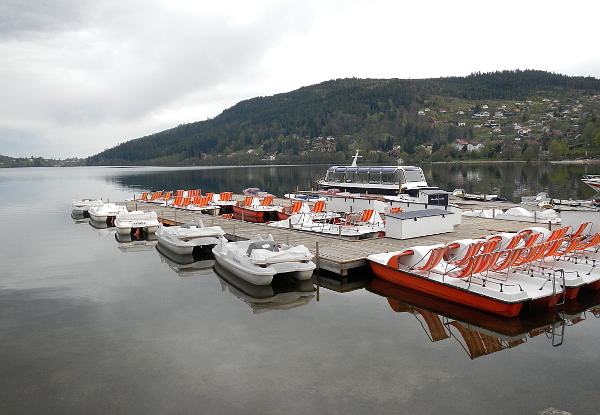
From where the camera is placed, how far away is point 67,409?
7.31m

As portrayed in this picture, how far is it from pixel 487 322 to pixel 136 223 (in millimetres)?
20201

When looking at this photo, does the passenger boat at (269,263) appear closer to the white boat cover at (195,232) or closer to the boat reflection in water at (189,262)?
the boat reflection in water at (189,262)

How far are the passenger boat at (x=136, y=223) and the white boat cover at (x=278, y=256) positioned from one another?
42.5 feet

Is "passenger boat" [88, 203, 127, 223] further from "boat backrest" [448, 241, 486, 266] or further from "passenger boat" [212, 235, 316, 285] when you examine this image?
"boat backrest" [448, 241, 486, 266]

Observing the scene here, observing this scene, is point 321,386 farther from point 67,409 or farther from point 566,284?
point 566,284

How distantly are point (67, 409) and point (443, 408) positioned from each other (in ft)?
20.8

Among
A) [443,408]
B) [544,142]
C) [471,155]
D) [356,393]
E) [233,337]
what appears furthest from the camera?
[471,155]

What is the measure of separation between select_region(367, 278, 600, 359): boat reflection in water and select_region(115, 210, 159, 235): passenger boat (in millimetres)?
16828

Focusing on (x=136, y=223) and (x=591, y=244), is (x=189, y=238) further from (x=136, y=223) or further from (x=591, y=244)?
(x=591, y=244)

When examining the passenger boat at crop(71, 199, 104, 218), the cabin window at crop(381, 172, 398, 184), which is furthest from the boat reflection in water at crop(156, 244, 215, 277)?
the passenger boat at crop(71, 199, 104, 218)

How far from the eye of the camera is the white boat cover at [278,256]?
13.9 meters

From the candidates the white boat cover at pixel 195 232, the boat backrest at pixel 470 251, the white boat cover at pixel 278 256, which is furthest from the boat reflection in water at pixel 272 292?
the boat backrest at pixel 470 251

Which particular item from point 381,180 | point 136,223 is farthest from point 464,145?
point 136,223

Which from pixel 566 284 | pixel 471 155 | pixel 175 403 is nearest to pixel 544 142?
Answer: pixel 471 155
